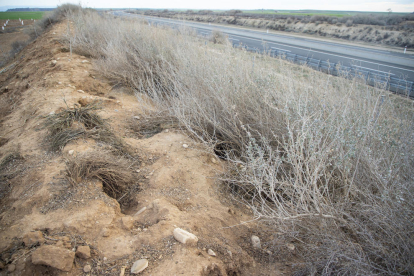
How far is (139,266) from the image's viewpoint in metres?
1.77

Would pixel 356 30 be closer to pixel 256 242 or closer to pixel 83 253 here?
pixel 256 242

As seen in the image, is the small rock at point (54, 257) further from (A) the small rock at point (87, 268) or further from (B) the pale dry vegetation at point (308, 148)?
(B) the pale dry vegetation at point (308, 148)

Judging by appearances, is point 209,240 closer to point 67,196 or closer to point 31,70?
point 67,196

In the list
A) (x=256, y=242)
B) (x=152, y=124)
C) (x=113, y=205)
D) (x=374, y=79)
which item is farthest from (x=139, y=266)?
(x=374, y=79)

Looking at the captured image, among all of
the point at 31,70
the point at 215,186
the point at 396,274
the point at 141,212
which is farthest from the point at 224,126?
the point at 31,70

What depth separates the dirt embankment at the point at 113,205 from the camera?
6.02 feet

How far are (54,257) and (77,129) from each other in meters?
2.12

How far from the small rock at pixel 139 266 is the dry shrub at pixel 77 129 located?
68.3 inches

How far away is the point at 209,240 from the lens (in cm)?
212

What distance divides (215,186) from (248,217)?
1.81 feet

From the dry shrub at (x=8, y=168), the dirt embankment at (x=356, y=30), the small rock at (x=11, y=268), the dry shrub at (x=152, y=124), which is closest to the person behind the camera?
the small rock at (x=11, y=268)

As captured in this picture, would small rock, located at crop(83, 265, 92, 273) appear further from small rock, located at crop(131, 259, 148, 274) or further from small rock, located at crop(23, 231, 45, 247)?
small rock, located at crop(23, 231, 45, 247)

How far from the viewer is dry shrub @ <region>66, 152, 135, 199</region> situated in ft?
8.27

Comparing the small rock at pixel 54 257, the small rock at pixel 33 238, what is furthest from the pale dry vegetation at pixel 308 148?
the small rock at pixel 33 238
